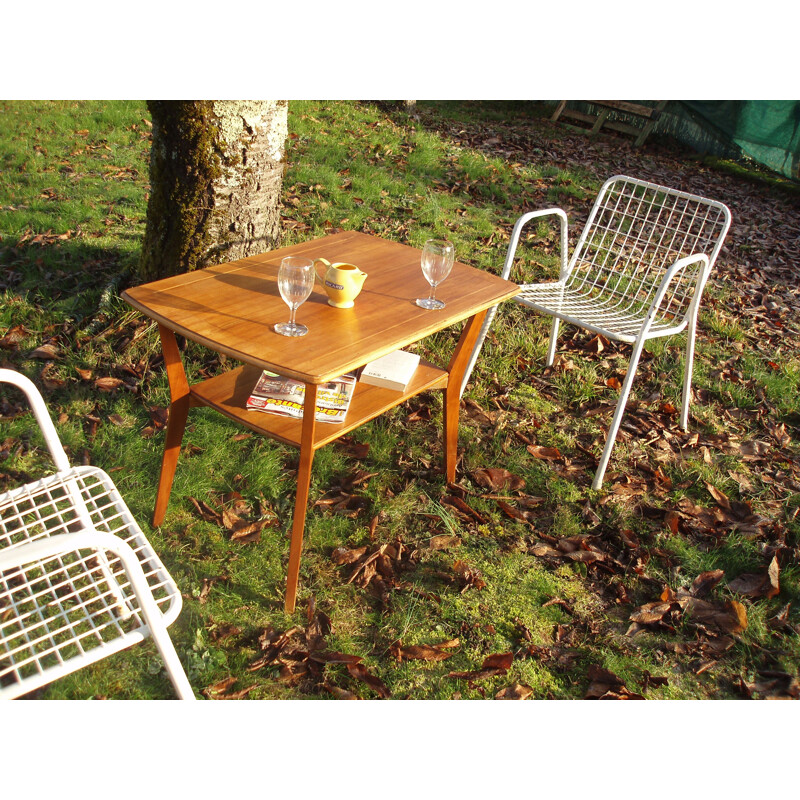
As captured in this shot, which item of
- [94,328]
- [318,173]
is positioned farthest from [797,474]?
[318,173]

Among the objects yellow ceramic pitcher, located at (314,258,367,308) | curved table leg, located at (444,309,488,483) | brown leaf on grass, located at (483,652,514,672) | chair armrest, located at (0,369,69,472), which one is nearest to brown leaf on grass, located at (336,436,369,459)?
curved table leg, located at (444,309,488,483)

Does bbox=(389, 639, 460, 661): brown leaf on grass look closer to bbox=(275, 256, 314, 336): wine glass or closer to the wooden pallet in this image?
bbox=(275, 256, 314, 336): wine glass

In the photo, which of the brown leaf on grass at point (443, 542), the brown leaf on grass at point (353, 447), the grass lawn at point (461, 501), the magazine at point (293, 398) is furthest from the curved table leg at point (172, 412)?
the brown leaf on grass at point (443, 542)

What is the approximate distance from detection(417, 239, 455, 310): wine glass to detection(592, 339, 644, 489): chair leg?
97 centimetres

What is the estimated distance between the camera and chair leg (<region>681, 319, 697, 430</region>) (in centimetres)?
362

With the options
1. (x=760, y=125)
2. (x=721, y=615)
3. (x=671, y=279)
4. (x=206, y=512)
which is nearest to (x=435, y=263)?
(x=671, y=279)

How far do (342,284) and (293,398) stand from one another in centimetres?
49

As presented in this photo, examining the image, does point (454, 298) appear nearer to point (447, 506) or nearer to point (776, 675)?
point (447, 506)

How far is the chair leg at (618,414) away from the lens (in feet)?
10.3

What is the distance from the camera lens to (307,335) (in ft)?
7.88

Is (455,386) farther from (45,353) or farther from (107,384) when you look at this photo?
(45,353)

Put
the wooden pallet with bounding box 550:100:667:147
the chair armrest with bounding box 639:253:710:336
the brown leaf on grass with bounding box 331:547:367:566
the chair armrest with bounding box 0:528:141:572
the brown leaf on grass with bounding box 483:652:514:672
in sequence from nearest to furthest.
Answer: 1. the chair armrest with bounding box 0:528:141:572
2. the brown leaf on grass with bounding box 483:652:514:672
3. the brown leaf on grass with bounding box 331:547:367:566
4. the chair armrest with bounding box 639:253:710:336
5. the wooden pallet with bounding box 550:100:667:147

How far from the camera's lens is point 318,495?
3.11 metres
